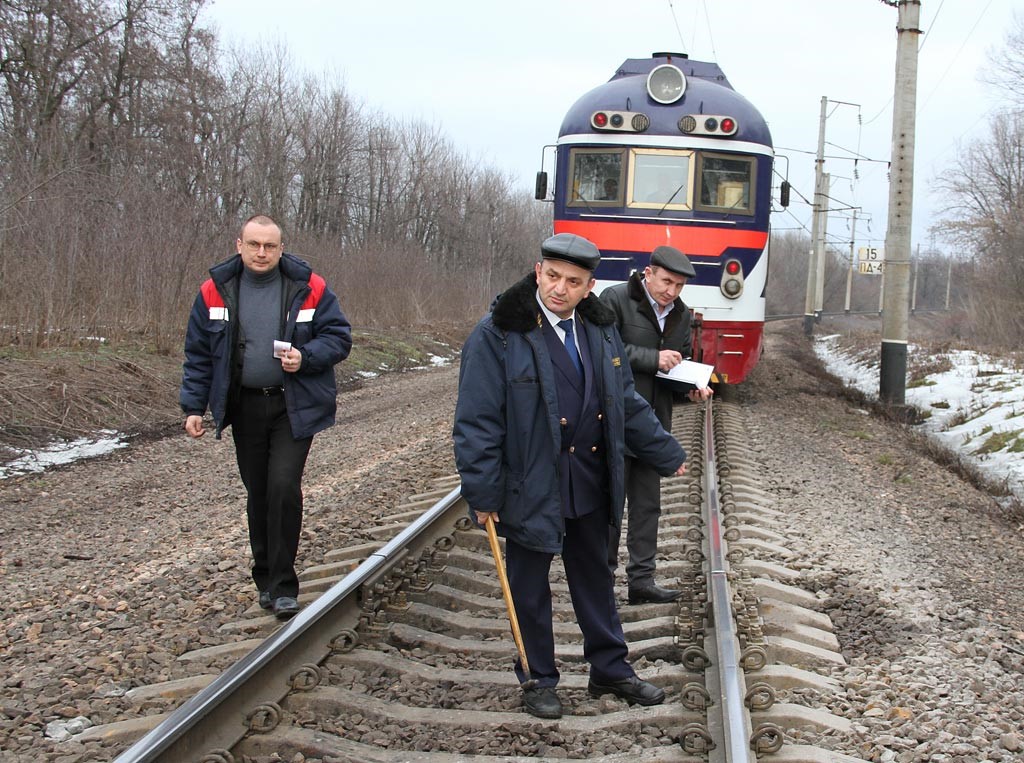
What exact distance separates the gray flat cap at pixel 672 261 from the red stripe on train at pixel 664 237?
20.5 feet

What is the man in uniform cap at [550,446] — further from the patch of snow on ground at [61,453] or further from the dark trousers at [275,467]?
the patch of snow on ground at [61,453]

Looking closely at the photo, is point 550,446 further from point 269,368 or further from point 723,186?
point 723,186

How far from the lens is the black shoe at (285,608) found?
467cm

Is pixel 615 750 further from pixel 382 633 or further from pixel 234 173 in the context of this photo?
pixel 234 173

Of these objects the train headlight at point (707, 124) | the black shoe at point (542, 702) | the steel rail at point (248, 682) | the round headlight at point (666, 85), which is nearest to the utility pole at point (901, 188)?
the train headlight at point (707, 124)

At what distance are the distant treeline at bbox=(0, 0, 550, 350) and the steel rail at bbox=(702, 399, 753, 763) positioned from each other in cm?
953

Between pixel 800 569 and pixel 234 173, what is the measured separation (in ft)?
74.5

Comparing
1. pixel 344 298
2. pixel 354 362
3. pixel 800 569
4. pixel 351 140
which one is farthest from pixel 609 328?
pixel 351 140

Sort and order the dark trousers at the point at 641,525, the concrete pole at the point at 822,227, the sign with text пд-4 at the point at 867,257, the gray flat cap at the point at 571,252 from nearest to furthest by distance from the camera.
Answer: the gray flat cap at the point at 571,252 → the dark trousers at the point at 641,525 → the concrete pole at the point at 822,227 → the sign with text пд-4 at the point at 867,257

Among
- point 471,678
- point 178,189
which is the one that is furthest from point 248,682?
point 178,189

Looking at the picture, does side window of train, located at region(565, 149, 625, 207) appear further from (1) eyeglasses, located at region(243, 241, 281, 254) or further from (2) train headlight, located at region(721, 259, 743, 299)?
(1) eyeglasses, located at region(243, 241, 281, 254)

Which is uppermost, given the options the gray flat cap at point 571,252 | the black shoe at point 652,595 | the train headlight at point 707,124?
the train headlight at point 707,124

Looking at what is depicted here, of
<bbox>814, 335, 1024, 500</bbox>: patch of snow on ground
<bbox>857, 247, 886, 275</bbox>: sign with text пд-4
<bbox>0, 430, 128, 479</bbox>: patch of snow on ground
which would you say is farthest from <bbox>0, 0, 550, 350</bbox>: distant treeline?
<bbox>857, 247, 886, 275</bbox>: sign with text пд-4

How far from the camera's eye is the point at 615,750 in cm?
346
